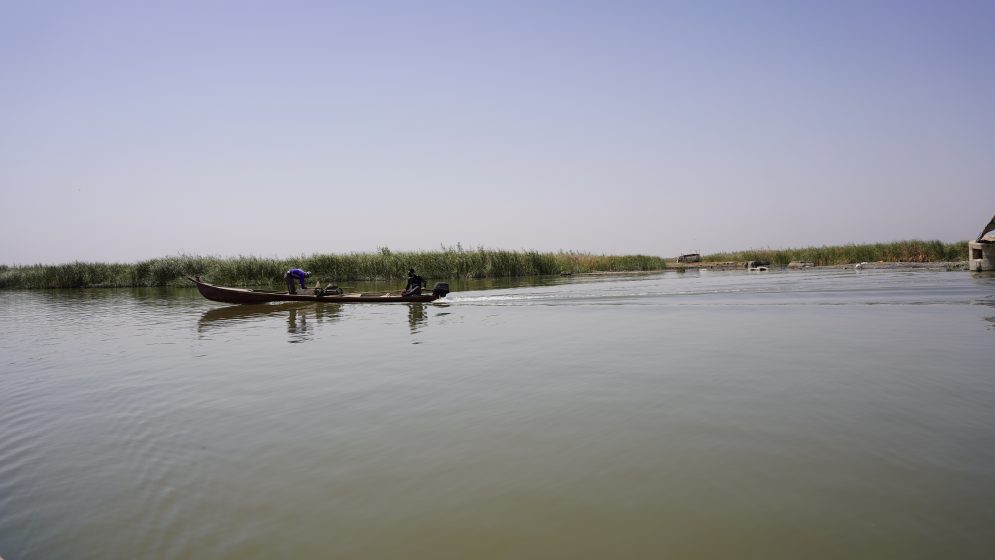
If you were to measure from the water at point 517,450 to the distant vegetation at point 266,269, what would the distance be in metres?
35.4

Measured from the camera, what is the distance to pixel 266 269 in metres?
47.3

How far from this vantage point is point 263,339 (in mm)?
15836

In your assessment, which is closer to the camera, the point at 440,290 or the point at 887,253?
the point at 440,290

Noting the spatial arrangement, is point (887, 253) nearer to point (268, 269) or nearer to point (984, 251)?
point (984, 251)

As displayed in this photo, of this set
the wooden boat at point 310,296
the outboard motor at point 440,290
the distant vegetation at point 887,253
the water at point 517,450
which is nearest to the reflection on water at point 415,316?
the wooden boat at point 310,296

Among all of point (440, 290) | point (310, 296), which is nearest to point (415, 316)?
point (440, 290)

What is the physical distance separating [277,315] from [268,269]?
1050 inches

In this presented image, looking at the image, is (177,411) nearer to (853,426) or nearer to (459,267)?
(853,426)

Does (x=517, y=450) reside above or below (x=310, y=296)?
below

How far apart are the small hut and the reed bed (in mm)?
32237

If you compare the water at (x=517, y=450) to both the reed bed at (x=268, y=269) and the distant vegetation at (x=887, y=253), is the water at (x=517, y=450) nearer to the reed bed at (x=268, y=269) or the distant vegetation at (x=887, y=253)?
the reed bed at (x=268, y=269)

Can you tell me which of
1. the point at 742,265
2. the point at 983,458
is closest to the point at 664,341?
the point at 983,458

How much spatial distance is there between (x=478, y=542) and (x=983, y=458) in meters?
4.61

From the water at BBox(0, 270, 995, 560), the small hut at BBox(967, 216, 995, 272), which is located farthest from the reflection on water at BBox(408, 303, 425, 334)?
the small hut at BBox(967, 216, 995, 272)
